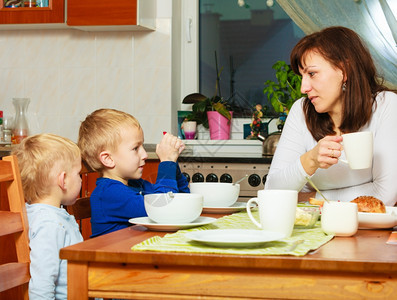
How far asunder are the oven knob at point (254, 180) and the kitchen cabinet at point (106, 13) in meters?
1.07

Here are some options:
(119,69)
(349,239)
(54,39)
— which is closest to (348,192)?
(349,239)

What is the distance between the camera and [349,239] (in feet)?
3.92

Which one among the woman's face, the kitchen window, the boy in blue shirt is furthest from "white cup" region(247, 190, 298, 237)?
the kitchen window

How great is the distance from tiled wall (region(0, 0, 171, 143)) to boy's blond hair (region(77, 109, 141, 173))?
1884 millimetres

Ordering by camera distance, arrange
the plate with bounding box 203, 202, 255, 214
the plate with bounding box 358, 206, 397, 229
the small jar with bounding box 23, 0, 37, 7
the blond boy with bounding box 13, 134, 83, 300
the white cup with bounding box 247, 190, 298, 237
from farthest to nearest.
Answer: the small jar with bounding box 23, 0, 37, 7
the plate with bounding box 203, 202, 255, 214
the blond boy with bounding box 13, 134, 83, 300
the plate with bounding box 358, 206, 397, 229
the white cup with bounding box 247, 190, 298, 237

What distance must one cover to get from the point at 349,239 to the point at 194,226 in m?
0.31

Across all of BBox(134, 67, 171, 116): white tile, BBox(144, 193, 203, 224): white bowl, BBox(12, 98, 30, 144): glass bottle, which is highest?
BBox(134, 67, 171, 116): white tile

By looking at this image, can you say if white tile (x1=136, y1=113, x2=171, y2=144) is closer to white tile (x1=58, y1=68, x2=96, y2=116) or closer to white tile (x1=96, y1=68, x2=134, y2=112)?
white tile (x1=96, y1=68, x2=134, y2=112)

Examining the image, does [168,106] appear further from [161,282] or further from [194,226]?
[161,282]

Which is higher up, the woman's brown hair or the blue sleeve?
the woman's brown hair

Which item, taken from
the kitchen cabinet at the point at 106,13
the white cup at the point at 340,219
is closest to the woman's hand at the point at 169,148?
the white cup at the point at 340,219

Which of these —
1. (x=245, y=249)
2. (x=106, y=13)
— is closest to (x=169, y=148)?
(x=245, y=249)

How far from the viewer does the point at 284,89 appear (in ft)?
11.9

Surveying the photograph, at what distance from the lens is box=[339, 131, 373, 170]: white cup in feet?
4.69
